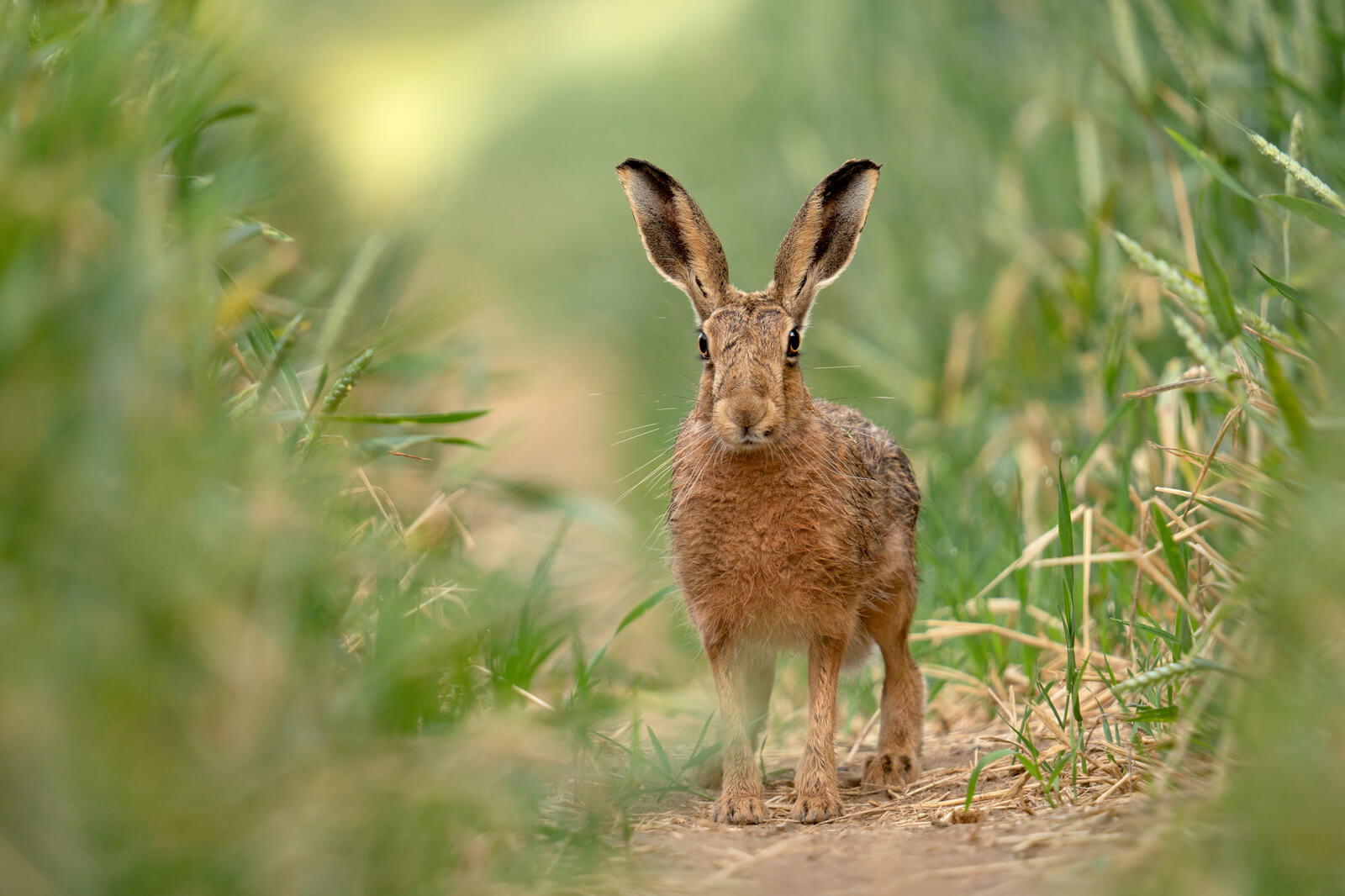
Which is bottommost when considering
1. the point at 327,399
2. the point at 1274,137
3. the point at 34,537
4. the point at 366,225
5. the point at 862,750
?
the point at 862,750

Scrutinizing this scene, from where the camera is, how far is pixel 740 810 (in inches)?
149

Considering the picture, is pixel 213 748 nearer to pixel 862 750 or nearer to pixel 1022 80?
pixel 862 750

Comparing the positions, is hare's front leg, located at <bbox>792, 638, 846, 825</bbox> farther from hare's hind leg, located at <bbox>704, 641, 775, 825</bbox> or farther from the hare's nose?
the hare's nose

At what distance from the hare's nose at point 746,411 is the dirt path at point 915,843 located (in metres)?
1.21

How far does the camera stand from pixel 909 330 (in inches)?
335

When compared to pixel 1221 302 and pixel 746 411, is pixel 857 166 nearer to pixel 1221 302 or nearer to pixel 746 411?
pixel 746 411

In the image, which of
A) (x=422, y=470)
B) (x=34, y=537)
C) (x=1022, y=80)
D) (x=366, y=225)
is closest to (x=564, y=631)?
(x=422, y=470)

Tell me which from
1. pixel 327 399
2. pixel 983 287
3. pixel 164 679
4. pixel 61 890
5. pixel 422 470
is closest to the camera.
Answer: pixel 61 890

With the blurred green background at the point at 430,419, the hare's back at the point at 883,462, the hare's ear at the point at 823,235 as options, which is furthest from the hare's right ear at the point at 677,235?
the hare's back at the point at 883,462

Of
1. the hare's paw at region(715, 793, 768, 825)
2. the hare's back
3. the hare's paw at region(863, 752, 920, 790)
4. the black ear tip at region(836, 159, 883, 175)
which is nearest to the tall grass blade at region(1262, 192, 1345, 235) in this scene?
the black ear tip at region(836, 159, 883, 175)

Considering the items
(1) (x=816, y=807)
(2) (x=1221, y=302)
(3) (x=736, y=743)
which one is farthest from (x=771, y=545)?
(2) (x=1221, y=302)

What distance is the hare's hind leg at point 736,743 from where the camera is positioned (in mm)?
3791

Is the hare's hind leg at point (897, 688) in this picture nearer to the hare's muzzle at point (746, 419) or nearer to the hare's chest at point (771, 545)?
the hare's chest at point (771, 545)

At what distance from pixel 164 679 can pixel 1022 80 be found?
25.4 feet
